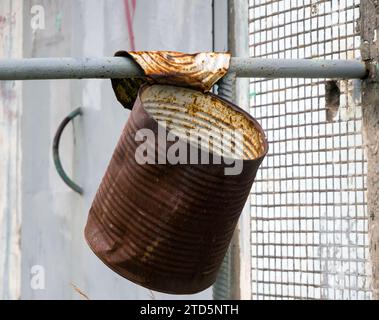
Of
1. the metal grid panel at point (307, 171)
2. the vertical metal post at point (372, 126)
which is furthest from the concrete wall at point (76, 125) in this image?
the vertical metal post at point (372, 126)

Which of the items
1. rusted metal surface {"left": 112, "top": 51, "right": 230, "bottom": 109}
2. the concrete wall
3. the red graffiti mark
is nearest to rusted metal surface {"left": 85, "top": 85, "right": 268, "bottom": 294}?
rusted metal surface {"left": 112, "top": 51, "right": 230, "bottom": 109}

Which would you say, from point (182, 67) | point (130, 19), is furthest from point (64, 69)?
point (130, 19)

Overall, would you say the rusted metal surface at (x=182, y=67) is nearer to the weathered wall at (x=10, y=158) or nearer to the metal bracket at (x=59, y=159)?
the metal bracket at (x=59, y=159)

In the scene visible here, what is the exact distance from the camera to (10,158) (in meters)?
5.43

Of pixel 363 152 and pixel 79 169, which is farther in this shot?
pixel 79 169

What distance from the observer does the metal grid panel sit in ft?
11.0

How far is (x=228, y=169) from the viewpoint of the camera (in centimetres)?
242

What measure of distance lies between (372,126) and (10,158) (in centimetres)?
278

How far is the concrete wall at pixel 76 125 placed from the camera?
4.40 metres

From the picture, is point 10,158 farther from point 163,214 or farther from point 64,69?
point 163,214

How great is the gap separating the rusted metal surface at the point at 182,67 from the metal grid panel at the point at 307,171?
0.80m
